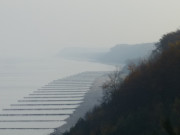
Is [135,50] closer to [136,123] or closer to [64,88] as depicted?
[64,88]

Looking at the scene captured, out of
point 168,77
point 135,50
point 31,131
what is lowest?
point 31,131

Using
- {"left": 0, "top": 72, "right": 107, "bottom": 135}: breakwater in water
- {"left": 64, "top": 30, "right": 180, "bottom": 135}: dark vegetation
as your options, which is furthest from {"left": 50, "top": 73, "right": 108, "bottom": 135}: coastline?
{"left": 64, "top": 30, "right": 180, "bottom": 135}: dark vegetation

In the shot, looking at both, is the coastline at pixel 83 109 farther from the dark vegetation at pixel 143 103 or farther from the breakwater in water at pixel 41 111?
the dark vegetation at pixel 143 103

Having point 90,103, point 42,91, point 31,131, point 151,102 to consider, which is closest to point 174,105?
point 151,102

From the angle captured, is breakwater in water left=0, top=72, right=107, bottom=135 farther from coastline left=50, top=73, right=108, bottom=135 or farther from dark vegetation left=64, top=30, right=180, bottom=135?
dark vegetation left=64, top=30, right=180, bottom=135

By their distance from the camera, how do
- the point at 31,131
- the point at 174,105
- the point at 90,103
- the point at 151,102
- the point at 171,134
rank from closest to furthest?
the point at 171,134, the point at 174,105, the point at 151,102, the point at 31,131, the point at 90,103

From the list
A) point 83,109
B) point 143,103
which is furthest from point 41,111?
point 143,103
